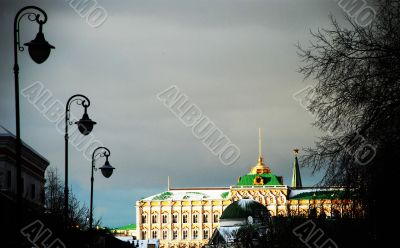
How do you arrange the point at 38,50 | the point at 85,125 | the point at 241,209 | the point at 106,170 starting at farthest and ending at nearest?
the point at 241,209
the point at 106,170
the point at 85,125
the point at 38,50

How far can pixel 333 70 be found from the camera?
79.4 ft

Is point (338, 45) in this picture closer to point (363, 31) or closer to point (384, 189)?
point (363, 31)

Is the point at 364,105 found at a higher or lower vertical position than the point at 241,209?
lower

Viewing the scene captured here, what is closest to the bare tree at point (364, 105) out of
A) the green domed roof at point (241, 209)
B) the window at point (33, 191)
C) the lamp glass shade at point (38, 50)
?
the lamp glass shade at point (38, 50)

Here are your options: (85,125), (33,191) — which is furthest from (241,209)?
(85,125)

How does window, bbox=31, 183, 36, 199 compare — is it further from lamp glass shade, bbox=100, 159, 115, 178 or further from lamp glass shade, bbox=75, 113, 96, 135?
lamp glass shade, bbox=75, 113, 96, 135

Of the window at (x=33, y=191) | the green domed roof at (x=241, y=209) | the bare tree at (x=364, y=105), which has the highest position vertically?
the green domed roof at (x=241, y=209)

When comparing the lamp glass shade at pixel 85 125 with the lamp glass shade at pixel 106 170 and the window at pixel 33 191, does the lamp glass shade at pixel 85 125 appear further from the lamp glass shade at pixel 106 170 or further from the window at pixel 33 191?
the window at pixel 33 191

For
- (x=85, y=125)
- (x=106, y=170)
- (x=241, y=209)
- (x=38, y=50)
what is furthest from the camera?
(x=241, y=209)

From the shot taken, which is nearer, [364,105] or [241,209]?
[364,105]

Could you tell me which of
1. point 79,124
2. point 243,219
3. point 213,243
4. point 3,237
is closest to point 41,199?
point 3,237

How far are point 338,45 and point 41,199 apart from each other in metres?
45.1

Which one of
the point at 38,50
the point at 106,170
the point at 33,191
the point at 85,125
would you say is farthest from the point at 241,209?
the point at 38,50

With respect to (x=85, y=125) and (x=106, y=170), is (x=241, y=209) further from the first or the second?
(x=85, y=125)
